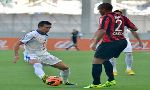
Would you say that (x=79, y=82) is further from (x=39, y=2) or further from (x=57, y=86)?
(x=39, y=2)

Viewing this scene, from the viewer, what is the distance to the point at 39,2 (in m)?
66.0

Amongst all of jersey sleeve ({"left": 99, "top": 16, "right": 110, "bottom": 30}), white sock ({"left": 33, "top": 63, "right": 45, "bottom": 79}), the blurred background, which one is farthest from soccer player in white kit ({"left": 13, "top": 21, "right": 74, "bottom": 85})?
the blurred background

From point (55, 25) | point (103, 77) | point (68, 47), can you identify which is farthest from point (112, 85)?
point (55, 25)

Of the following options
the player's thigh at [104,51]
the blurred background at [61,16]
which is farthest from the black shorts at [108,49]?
the blurred background at [61,16]

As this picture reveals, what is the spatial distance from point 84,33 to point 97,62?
1298 inches

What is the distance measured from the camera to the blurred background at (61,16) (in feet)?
158

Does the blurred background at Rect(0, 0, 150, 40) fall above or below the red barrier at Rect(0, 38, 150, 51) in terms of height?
above

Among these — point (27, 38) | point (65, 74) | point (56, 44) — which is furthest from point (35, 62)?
point (56, 44)

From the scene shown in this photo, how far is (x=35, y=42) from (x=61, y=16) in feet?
137

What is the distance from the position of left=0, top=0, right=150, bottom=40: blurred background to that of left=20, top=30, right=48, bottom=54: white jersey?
93.0ft

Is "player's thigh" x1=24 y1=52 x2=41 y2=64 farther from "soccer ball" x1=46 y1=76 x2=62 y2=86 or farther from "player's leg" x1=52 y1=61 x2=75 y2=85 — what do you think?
"soccer ball" x1=46 y1=76 x2=62 y2=86

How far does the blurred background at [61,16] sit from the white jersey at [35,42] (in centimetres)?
2835

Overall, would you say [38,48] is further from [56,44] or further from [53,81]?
[56,44]

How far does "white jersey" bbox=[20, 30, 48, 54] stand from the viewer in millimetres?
12969
